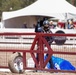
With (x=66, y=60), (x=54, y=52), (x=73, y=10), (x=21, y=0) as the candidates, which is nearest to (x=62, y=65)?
(x=66, y=60)

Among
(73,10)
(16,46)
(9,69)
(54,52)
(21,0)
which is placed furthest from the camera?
(21,0)

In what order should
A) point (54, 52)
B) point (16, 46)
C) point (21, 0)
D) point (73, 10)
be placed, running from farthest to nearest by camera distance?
point (21, 0) < point (73, 10) < point (16, 46) < point (54, 52)

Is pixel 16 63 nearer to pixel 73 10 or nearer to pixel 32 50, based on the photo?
pixel 32 50

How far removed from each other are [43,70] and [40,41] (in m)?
0.82

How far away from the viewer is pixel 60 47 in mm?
10812

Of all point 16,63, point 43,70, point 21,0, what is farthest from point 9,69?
point 21,0

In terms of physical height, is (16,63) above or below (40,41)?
below

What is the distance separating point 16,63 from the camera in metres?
10.4

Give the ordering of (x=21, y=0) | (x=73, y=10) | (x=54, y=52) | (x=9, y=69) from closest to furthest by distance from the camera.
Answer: (x=54, y=52)
(x=9, y=69)
(x=73, y=10)
(x=21, y=0)

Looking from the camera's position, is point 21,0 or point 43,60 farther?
point 21,0

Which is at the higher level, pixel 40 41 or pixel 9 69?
pixel 40 41

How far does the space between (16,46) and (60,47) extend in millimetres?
1850

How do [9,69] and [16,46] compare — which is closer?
[9,69]

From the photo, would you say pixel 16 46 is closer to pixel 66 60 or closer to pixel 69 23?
pixel 66 60
